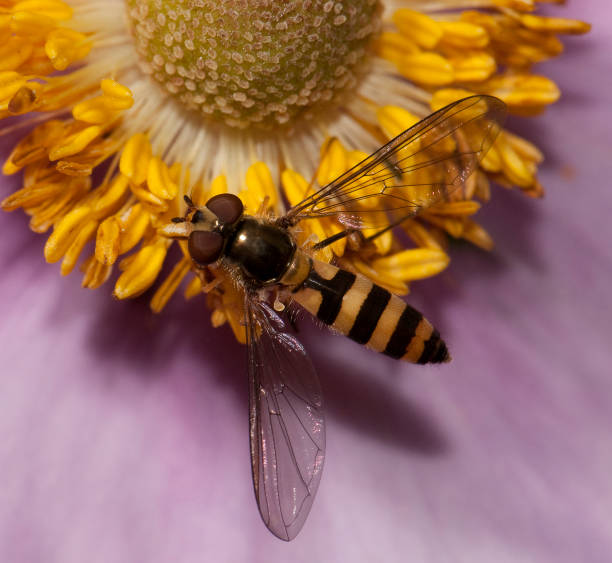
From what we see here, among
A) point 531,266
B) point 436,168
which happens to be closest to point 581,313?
point 531,266

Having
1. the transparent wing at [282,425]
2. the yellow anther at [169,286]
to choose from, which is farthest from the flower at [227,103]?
A: the transparent wing at [282,425]

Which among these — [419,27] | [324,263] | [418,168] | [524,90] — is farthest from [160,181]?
[524,90]

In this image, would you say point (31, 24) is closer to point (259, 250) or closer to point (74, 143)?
point (74, 143)

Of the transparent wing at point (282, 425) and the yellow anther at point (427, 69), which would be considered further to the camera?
the yellow anther at point (427, 69)

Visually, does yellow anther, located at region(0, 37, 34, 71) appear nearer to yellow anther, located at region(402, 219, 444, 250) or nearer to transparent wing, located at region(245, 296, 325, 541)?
transparent wing, located at region(245, 296, 325, 541)

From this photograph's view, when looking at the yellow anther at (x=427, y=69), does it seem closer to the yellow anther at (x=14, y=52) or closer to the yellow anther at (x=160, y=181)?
the yellow anther at (x=160, y=181)

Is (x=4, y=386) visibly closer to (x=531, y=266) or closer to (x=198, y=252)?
(x=198, y=252)

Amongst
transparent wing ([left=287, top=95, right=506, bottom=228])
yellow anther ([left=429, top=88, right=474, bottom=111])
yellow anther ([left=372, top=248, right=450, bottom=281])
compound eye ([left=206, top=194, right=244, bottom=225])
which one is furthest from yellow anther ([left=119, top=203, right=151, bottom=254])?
yellow anther ([left=429, top=88, right=474, bottom=111])
